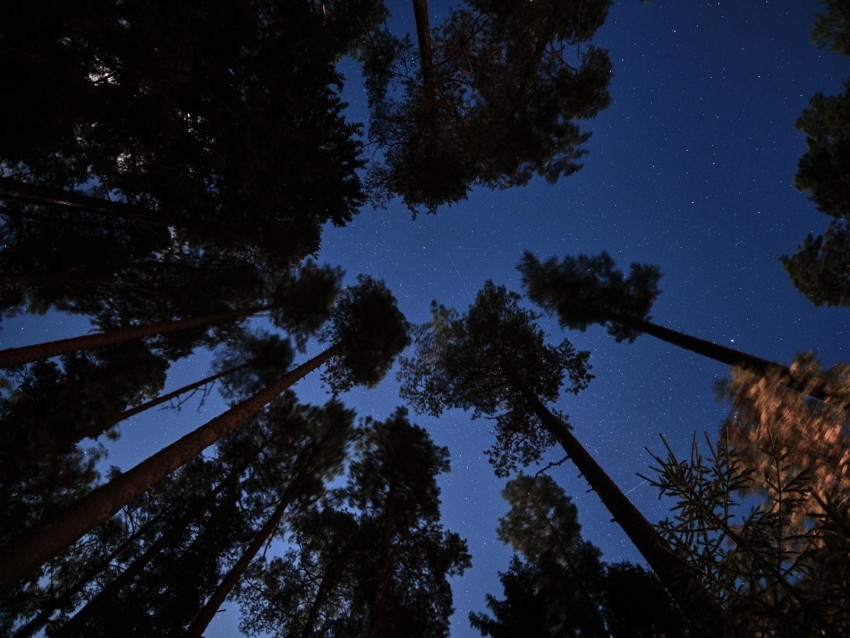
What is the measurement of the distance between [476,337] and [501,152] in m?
6.76

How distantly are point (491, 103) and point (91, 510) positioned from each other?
1036 centimetres

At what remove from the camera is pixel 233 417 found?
246 inches

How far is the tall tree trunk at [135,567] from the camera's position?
7.21m

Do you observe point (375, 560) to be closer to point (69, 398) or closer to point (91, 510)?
point (91, 510)

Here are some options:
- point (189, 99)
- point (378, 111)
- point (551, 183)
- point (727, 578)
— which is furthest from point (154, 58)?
point (551, 183)

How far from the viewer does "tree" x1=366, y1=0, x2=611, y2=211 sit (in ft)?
27.8

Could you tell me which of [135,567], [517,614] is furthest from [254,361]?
[517,614]

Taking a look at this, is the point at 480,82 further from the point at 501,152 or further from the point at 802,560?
the point at 802,560

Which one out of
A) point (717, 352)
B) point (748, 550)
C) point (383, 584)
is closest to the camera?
point (748, 550)

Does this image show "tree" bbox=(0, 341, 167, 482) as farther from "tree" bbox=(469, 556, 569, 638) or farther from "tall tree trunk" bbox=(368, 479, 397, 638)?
"tree" bbox=(469, 556, 569, 638)

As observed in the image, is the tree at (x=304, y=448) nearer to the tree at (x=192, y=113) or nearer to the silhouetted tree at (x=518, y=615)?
the silhouetted tree at (x=518, y=615)

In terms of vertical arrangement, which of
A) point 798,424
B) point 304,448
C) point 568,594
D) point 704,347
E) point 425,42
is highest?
point 304,448

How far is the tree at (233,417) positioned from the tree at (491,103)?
17.0 feet

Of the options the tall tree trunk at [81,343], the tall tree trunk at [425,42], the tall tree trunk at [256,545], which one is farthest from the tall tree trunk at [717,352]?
the tall tree trunk at [81,343]
